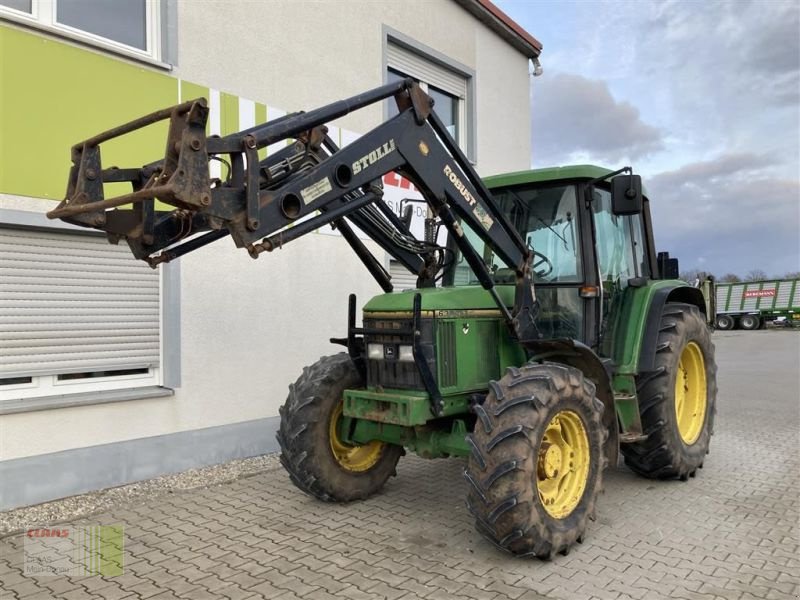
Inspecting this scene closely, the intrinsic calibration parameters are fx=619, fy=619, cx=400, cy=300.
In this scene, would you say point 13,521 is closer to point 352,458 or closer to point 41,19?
point 352,458

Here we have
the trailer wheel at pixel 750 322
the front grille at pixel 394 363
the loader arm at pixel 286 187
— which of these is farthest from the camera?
the trailer wheel at pixel 750 322

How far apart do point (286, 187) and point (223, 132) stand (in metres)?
3.54

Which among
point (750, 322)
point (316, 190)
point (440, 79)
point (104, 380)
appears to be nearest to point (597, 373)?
point (316, 190)

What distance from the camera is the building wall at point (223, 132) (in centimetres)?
491

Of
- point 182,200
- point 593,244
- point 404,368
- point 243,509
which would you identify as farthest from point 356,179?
point 243,509

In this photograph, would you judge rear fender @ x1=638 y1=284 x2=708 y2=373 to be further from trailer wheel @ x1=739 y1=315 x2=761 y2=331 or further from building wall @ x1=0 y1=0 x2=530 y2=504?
trailer wheel @ x1=739 y1=315 x2=761 y2=331

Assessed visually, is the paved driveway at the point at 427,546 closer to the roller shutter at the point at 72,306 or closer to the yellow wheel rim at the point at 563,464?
the yellow wheel rim at the point at 563,464

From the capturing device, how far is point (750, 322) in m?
31.5

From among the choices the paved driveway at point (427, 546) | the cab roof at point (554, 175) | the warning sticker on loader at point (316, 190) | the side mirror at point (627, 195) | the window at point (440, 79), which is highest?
the window at point (440, 79)

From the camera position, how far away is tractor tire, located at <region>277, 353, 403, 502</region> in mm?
4531

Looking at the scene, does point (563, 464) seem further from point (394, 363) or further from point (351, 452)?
point (351, 452)

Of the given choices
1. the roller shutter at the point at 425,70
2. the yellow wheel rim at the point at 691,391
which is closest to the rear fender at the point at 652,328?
the yellow wheel rim at the point at 691,391

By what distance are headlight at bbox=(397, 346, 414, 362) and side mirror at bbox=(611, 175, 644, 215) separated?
1803mm

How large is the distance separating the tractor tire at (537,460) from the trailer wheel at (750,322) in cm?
3194
